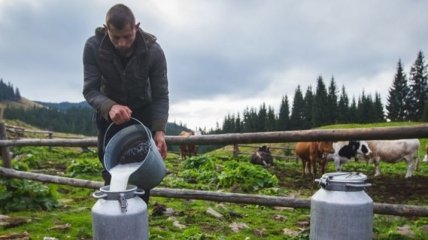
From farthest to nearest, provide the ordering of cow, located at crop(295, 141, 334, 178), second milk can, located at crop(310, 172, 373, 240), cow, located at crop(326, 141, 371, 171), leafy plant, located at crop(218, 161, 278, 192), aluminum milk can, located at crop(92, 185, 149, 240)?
cow, located at crop(326, 141, 371, 171) < cow, located at crop(295, 141, 334, 178) < leafy plant, located at crop(218, 161, 278, 192) < second milk can, located at crop(310, 172, 373, 240) < aluminum milk can, located at crop(92, 185, 149, 240)

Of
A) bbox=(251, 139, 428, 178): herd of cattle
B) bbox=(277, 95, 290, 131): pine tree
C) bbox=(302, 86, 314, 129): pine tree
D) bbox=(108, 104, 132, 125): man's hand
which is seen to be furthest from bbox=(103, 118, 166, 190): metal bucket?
bbox=(302, 86, 314, 129): pine tree

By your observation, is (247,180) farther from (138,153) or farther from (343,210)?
(343,210)

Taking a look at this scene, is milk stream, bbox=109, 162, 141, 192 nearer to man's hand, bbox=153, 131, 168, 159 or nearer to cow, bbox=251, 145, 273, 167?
man's hand, bbox=153, 131, 168, 159

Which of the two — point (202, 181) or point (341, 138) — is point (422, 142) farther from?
point (341, 138)

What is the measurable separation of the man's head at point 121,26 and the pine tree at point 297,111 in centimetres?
8779

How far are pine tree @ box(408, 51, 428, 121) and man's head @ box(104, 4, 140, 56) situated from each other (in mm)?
80642

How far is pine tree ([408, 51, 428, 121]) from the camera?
77062mm

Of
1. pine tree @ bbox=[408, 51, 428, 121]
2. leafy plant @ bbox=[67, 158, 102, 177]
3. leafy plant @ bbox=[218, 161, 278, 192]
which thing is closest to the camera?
leafy plant @ bbox=[218, 161, 278, 192]

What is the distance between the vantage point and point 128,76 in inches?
123

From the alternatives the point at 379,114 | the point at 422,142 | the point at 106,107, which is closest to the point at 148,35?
the point at 106,107

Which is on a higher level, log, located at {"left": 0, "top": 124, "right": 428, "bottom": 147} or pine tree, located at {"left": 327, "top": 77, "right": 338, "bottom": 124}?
pine tree, located at {"left": 327, "top": 77, "right": 338, "bottom": 124}

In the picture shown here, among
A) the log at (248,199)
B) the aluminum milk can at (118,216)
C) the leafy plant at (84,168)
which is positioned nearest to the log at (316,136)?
the log at (248,199)

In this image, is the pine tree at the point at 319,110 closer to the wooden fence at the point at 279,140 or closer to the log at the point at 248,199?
the log at the point at 248,199

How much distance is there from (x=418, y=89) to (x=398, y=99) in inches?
192
